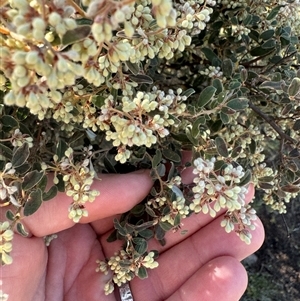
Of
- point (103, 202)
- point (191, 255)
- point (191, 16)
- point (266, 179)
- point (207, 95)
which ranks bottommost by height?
point (191, 255)

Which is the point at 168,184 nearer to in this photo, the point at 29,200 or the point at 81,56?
the point at 29,200

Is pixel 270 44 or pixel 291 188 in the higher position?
pixel 270 44

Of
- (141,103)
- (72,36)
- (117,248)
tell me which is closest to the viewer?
(72,36)

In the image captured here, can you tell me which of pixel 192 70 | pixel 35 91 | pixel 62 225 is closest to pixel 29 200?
pixel 62 225

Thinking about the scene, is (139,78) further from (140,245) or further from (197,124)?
(140,245)

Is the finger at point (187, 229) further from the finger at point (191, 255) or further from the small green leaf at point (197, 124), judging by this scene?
the small green leaf at point (197, 124)

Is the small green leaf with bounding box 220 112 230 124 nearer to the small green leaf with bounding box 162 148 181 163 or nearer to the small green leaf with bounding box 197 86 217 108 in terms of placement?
the small green leaf with bounding box 197 86 217 108

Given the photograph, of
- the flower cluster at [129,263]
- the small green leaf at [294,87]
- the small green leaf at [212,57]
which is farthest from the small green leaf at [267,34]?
the flower cluster at [129,263]

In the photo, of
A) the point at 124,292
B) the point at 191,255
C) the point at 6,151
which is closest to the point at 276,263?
the point at 191,255
